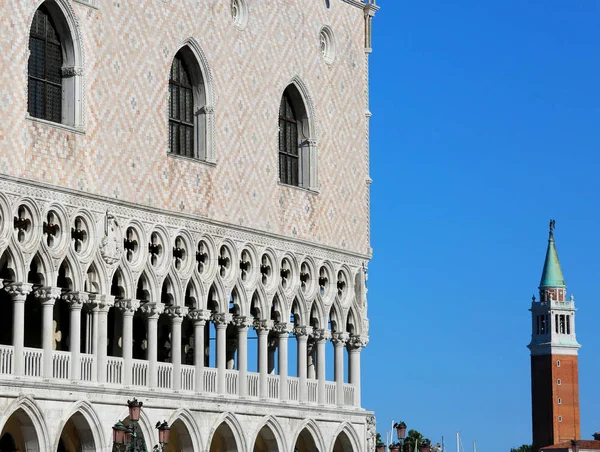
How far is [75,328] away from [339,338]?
10.4 m

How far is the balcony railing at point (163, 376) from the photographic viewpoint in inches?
1356

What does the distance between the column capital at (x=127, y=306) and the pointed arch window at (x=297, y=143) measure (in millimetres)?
7434

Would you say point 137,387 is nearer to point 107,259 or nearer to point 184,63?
point 107,259

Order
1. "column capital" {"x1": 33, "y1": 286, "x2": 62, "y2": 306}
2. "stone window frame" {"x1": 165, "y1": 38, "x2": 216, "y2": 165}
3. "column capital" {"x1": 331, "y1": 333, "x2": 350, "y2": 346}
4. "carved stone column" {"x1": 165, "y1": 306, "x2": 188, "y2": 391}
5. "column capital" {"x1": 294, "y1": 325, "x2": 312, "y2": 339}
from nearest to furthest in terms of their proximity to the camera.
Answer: "column capital" {"x1": 33, "y1": 286, "x2": 62, "y2": 306}, "carved stone column" {"x1": 165, "y1": 306, "x2": 188, "y2": 391}, "stone window frame" {"x1": 165, "y1": 38, "x2": 216, "y2": 165}, "column capital" {"x1": 294, "y1": 325, "x2": 312, "y2": 339}, "column capital" {"x1": 331, "y1": 333, "x2": 350, "y2": 346}

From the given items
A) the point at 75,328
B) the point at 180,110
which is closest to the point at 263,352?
the point at 180,110

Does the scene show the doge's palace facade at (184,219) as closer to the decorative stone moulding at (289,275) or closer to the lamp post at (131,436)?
the decorative stone moulding at (289,275)

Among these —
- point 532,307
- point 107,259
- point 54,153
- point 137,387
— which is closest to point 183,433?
point 137,387

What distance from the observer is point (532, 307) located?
114 m

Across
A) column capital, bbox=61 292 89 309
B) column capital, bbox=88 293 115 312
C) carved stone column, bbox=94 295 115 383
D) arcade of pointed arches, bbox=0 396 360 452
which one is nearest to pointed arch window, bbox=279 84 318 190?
arcade of pointed arches, bbox=0 396 360 452

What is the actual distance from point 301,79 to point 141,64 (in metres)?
6.56

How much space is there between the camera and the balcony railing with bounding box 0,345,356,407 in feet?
113

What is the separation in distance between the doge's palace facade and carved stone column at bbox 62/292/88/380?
47 millimetres

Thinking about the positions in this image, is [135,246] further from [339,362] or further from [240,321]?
[339,362]

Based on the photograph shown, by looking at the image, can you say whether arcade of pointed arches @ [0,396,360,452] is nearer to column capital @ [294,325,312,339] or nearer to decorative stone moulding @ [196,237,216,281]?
column capital @ [294,325,312,339]
